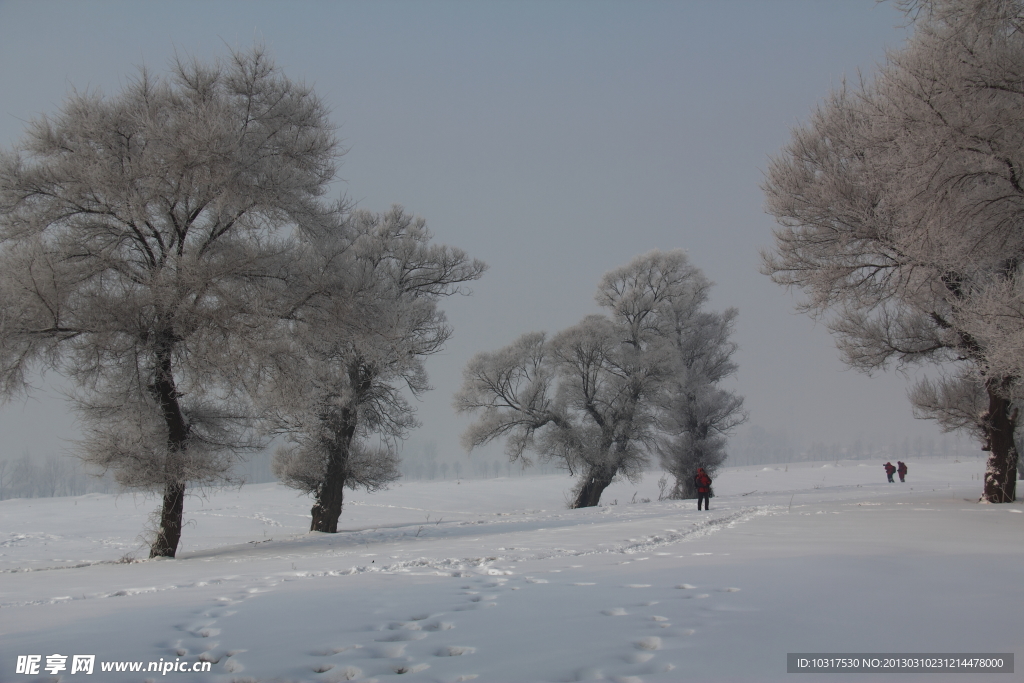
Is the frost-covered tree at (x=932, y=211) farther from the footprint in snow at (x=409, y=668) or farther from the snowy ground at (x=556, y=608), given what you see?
the footprint in snow at (x=409, y=668)

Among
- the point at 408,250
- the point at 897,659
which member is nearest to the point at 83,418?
the point at 408,250

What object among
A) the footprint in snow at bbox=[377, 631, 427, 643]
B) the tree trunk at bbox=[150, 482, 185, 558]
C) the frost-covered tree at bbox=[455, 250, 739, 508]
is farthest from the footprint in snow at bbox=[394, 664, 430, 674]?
the frost-covered tree at bbox=[455, 250, 739, 508]

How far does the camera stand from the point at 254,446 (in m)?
11.8

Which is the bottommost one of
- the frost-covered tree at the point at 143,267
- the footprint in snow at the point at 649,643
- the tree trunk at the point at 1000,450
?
the footprint in snow at the point at 649,643

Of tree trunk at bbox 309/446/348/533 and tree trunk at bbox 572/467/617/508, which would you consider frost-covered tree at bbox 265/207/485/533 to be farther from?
tree trunk at bbox 572/467/617/508

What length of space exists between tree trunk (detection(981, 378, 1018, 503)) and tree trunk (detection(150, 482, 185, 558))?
55.8 feet

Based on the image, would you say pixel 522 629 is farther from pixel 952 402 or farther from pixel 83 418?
pixel 952 402

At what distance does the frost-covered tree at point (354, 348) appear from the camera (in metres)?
11.6

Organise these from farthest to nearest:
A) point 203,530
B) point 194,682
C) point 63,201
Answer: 1. point 203,530
2. point 63,201
3. point 194,682

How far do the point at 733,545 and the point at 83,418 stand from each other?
1103 cm

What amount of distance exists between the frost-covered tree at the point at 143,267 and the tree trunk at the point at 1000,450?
51.6ft

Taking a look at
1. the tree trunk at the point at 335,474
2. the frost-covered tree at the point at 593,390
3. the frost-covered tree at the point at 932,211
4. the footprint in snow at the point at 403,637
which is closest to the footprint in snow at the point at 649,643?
the footprint in snow at the point at 403,637

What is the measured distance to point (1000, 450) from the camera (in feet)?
44.2

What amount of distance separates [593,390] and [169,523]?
17146mm
